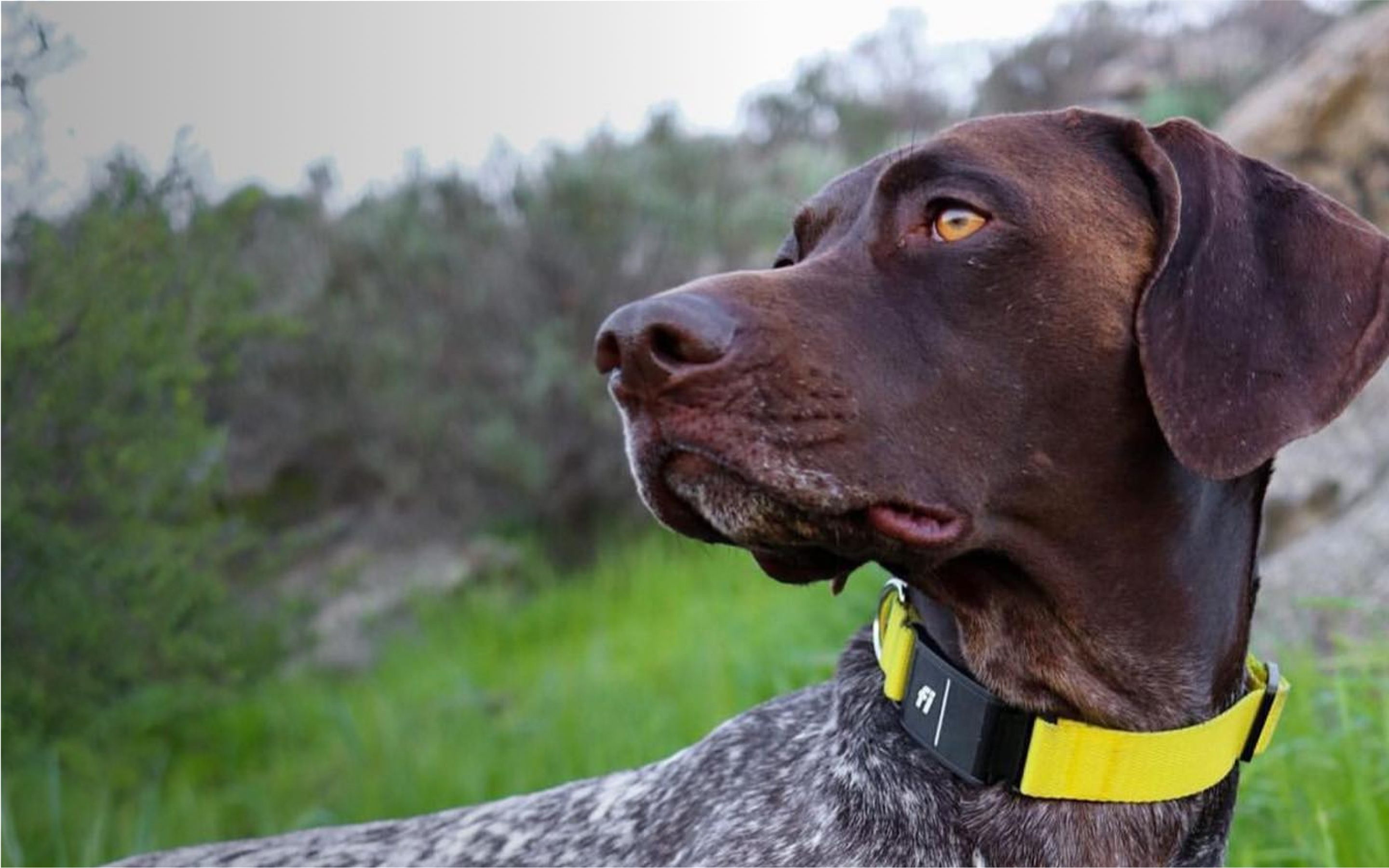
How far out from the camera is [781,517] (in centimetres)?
232

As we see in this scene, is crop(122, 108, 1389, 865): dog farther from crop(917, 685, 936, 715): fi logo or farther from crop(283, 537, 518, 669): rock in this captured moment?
crop(283, 537, 518, 669): rock

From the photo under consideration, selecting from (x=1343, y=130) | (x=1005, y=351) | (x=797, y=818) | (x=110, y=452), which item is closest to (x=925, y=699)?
(x=797, y=818)

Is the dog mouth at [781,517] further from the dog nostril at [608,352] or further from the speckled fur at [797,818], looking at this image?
the speckled fur at [797,818]

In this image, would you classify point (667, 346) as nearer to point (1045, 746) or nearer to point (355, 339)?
point (1045, 746)

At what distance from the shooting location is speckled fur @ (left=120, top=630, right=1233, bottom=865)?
8.27 feet

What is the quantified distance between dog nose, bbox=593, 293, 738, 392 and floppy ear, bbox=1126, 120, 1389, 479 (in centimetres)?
78

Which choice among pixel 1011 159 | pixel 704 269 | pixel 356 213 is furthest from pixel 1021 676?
pixel 356 213

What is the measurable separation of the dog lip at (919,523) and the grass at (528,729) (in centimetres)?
144

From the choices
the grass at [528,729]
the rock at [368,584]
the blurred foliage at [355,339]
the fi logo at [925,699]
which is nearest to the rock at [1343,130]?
the blurred foliage at [355,339]

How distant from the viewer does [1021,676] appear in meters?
2.64

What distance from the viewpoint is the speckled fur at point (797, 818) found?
8.27ft

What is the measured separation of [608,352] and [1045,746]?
1.04 metres

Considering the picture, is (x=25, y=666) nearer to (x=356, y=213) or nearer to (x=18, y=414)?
(x=18, y=414)

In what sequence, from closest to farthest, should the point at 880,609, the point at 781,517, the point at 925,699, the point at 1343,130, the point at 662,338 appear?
the point at 662,338 < the point at 781,517 < the point at 925,699 < the point at 880,609 < the point at 1343,130
